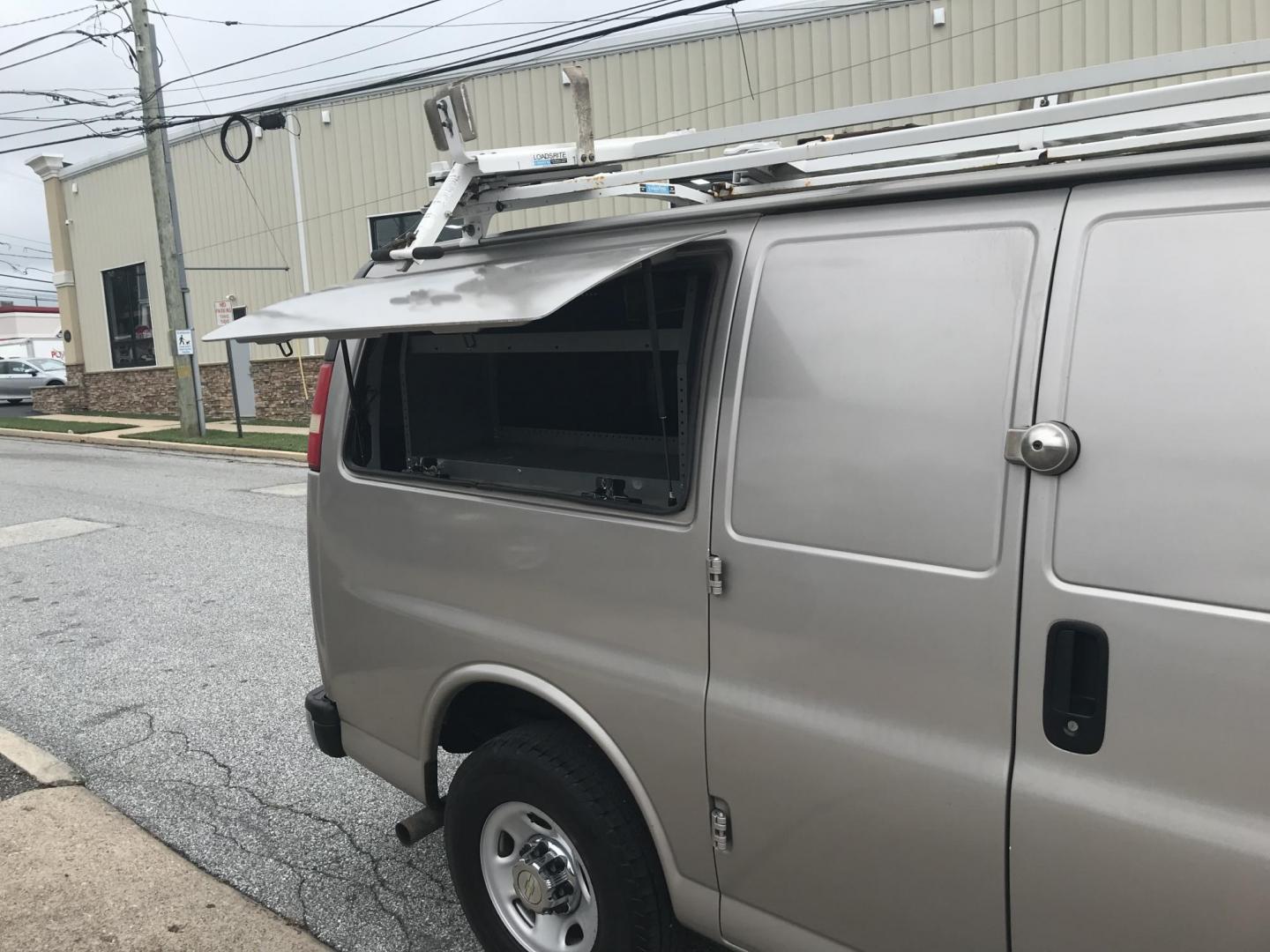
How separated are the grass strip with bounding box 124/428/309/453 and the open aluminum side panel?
13179mm

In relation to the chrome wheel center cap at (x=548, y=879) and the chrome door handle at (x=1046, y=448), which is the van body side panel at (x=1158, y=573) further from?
the chrome wheel center cap at (x=548, y=879)

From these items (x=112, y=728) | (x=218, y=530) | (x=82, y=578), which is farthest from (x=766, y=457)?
(x=218, y=530)

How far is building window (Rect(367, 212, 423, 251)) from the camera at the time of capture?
18938 millimetres

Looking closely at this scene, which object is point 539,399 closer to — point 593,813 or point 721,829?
point 593,813

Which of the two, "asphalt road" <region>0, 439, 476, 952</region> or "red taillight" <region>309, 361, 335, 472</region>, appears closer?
"red taillight" <region>309, 361, 335, 472</region>

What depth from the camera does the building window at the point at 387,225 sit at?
1894 cm

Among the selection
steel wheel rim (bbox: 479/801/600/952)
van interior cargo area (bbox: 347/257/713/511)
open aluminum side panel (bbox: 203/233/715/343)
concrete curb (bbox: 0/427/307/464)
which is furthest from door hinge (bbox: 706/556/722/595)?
concrete curb (bbox: 0/427/307/464)

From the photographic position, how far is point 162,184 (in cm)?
1808

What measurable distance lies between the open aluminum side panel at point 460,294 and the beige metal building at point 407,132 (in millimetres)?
8791

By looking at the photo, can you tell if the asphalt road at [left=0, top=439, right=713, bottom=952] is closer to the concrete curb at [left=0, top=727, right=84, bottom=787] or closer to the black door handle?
the concrete curb at [left=0, top=727, right=84, bottom=787]

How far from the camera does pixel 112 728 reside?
4828mm

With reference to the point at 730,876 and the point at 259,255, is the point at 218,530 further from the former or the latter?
the point at 259,255

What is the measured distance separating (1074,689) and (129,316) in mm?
27864

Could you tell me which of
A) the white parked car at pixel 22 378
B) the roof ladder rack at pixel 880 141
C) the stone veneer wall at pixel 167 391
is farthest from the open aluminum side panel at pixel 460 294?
the white parked car at pixel 22 378
